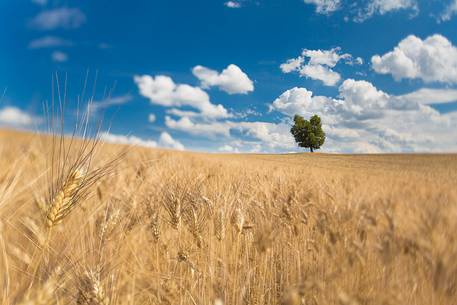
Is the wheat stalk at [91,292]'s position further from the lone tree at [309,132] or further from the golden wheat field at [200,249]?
the lone tree at [309,132]

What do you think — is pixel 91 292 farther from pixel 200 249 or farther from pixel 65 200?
pixel 200 249

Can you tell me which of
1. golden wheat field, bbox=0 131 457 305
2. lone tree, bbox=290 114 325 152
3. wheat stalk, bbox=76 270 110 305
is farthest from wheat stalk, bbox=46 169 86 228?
lone tree, bbox=290 114 325 152

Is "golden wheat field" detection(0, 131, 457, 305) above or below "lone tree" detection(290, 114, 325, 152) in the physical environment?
below

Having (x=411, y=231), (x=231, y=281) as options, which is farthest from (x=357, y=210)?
(x=231, y=281)

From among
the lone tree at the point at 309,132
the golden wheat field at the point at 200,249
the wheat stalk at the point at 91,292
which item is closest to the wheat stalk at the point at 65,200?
the golden wheat field at the point at 200,249

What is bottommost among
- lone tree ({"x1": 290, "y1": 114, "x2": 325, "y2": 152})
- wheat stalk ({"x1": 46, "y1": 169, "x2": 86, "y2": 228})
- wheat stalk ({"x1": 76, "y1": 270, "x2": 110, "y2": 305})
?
wheat stalk ({"x1": 76, "y1": 270, "x2": 110, "y2": 305})

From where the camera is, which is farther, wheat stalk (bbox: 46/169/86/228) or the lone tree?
the lone tree

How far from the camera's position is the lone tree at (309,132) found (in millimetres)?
46500

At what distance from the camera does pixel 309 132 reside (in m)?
46.8

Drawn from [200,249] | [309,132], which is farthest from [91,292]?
[309,132]

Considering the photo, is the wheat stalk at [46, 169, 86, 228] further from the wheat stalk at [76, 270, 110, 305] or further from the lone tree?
the lone tree

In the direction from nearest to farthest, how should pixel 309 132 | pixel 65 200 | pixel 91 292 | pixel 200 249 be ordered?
pixel 91 292
pixel 65 200
pixel 200 249
pixel 309 132

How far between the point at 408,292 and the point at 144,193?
63.7 inches

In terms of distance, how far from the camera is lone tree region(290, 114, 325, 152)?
4650 centimetres
